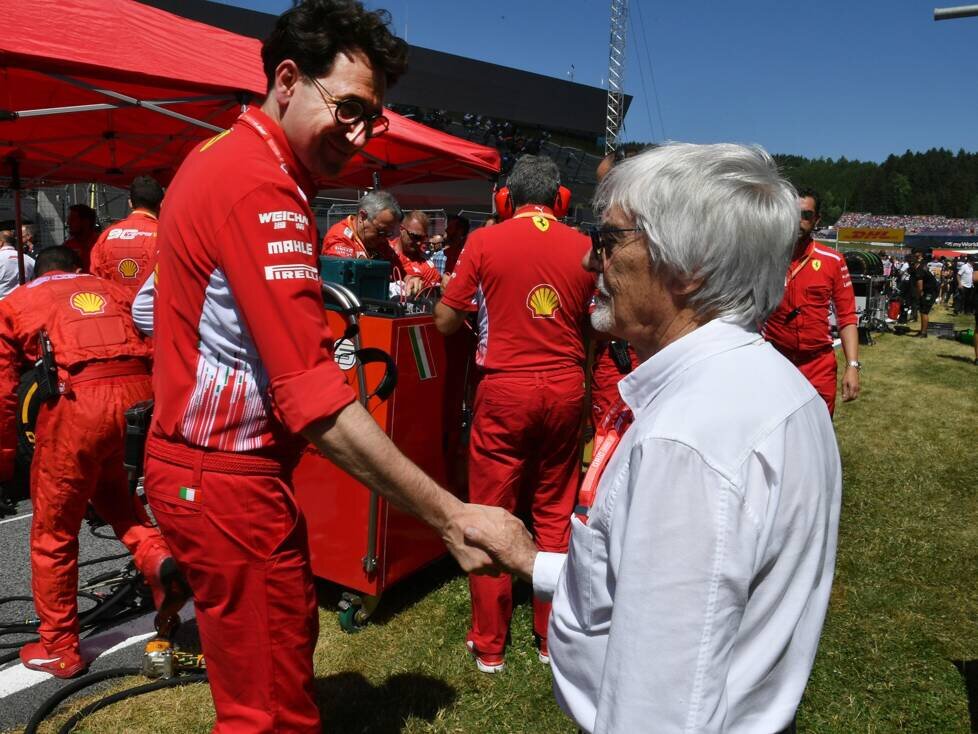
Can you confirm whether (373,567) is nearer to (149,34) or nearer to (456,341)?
(456,341)

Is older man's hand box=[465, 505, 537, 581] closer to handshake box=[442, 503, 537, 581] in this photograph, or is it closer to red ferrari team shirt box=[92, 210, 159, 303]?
handshake box=[442, 503, 537, 581]

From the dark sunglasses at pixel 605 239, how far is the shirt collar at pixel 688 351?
0.22m

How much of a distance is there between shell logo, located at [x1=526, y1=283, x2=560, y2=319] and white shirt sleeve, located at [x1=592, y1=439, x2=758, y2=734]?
7.84ft

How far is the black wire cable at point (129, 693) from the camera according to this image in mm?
2969

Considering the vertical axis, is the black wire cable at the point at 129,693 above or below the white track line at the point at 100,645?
above

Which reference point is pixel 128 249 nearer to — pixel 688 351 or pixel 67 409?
pixel 67 409

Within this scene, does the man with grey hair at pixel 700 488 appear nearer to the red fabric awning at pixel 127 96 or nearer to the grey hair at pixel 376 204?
the red fabric awning at pixel 127 96

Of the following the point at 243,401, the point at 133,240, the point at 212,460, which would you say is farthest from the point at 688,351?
the point at 133,240

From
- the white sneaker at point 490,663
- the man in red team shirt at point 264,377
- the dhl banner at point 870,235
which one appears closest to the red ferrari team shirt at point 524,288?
the white sneaker at point 490,663

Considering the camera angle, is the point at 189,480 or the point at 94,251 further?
the point at 94,251

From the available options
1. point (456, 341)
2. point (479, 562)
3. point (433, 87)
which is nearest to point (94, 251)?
point (456, 341)

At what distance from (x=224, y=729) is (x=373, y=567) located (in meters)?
1.80

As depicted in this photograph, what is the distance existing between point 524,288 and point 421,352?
0.69m

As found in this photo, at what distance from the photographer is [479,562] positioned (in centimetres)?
182
